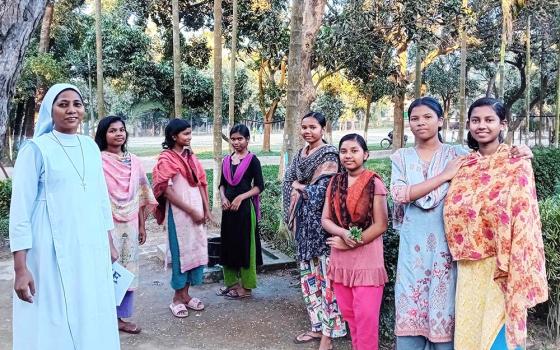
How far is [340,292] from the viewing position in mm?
3010

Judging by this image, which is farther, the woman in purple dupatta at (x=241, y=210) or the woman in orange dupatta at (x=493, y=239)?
the woman in purple dupatta at (x=241, y=210)

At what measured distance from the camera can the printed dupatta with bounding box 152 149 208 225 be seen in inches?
156

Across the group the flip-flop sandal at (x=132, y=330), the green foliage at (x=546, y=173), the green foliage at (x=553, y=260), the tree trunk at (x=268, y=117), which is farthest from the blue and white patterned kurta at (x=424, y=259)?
the tree trunk at (x=268, y=117)

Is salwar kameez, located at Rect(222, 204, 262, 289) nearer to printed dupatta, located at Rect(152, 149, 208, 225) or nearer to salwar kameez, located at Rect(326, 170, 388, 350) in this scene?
printed dupatta, located at Rect(152, 149, 208, 225)

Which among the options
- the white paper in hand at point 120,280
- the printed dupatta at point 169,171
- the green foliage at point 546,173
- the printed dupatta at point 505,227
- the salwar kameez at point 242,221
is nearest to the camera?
the printed dupatta at point 505,227

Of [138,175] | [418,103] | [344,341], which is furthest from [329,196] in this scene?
[138,175]

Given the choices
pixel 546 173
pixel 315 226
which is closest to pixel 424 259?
pixel 315 226

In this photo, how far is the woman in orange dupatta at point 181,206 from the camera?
4000mm

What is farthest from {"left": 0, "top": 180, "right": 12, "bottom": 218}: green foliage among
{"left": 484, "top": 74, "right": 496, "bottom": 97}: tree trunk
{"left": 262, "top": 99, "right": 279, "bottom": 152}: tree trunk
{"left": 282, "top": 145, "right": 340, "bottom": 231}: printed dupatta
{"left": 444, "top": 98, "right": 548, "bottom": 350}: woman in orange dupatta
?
{"left": 484, "top": 74, "right": 496, "bottom": 97}: tree trunk

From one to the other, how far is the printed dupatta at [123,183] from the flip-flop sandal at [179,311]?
94 centimetres

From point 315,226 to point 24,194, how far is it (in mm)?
1842

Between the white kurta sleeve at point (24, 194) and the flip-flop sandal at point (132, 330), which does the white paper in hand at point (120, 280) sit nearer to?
the white kurta sleeve at point (24, 194)

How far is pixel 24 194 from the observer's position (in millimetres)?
2354

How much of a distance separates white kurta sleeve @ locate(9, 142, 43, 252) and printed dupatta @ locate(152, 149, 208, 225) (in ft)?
5.08
